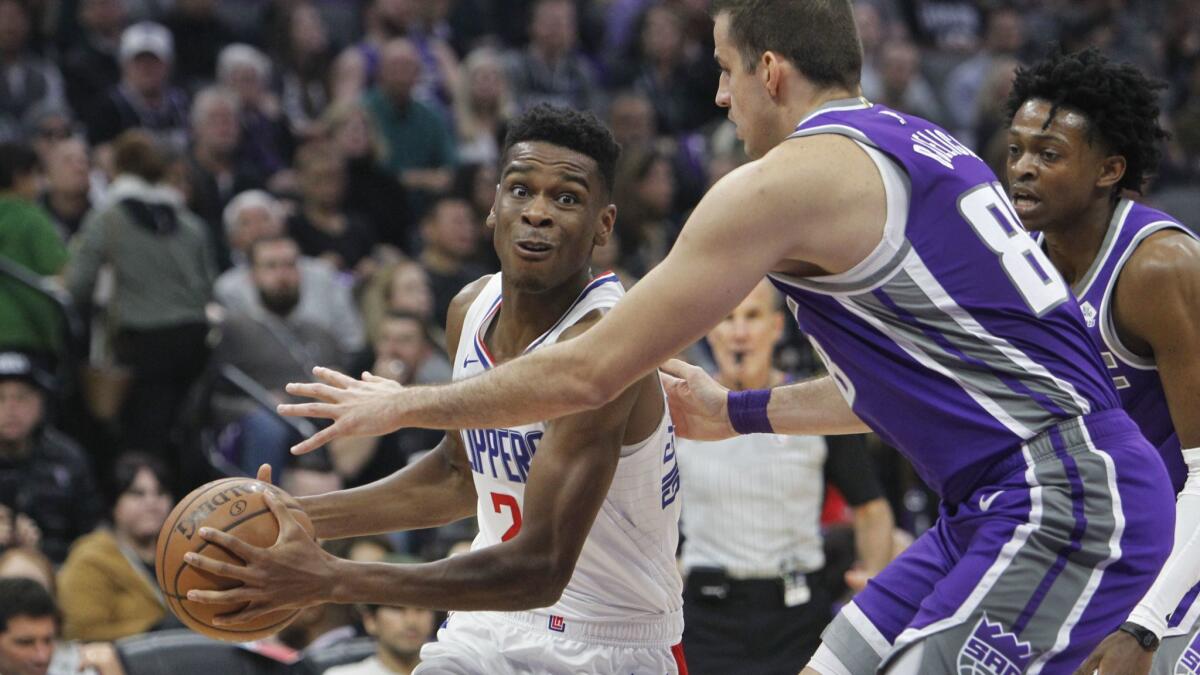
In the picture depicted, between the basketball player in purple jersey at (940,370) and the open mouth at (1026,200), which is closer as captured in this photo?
the basketball player in purple jersey at (940,370)

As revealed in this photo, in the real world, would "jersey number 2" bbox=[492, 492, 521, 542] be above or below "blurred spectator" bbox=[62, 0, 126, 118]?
below

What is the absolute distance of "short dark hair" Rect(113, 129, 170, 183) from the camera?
9.92m

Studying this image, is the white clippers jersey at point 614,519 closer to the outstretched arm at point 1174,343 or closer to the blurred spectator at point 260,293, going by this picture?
the outstretched arm at point 1174,343

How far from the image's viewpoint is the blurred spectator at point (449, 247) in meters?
11.0

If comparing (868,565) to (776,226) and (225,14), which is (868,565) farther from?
(225,14)

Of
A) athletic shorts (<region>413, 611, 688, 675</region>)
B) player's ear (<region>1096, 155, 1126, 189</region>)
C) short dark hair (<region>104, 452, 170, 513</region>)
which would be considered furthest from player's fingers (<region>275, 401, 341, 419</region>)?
short dark hair (<region>104, 452, 170, 513</region>)

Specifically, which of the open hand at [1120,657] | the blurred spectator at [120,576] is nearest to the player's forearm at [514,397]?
the open hand at [1120,657]

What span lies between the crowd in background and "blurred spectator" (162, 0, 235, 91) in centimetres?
2

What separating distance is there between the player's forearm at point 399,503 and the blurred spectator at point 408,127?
755 centimetres

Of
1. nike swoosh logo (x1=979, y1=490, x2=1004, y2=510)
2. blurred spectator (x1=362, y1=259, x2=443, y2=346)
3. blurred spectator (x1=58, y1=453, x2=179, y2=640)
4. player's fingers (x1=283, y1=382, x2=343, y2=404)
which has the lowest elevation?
blurred spectator (x1=58, y1=453, x2=179, y2=640)

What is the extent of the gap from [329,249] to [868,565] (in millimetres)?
5383

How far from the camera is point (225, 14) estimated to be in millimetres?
13445

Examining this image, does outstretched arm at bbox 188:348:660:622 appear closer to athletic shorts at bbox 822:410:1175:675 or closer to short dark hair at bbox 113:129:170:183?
athletic shorts at bbox 822:410:1175:675

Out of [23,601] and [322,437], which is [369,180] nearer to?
[23,601]
